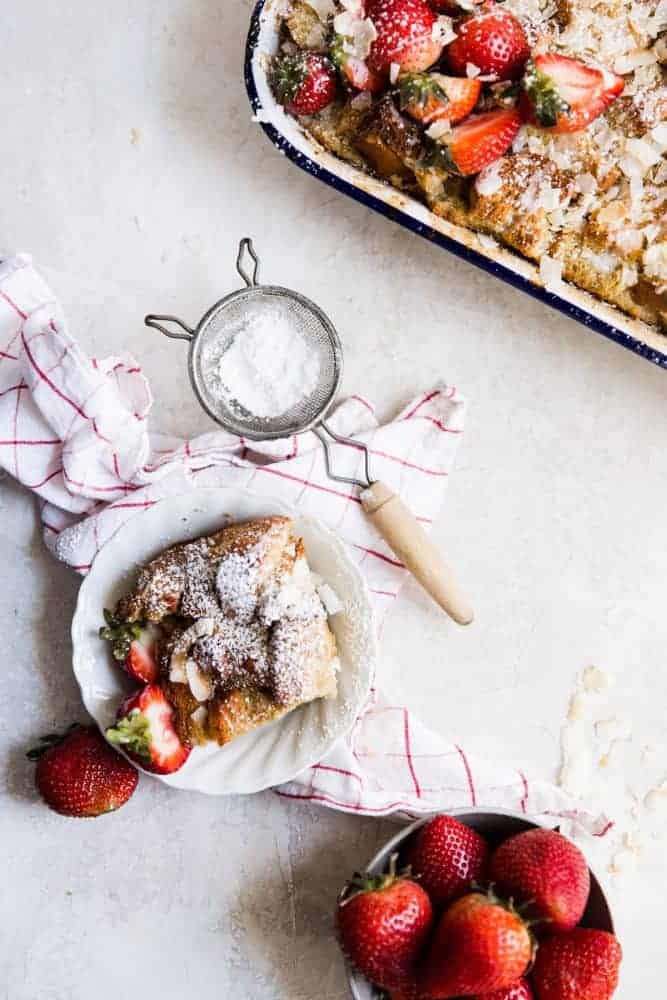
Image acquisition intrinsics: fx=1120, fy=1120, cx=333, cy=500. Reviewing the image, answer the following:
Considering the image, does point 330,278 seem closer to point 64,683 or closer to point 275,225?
point 275,225

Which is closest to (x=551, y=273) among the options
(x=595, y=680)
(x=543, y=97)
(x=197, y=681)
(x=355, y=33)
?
(x=543, y=97)

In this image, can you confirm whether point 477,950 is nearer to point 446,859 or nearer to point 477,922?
point 477,922

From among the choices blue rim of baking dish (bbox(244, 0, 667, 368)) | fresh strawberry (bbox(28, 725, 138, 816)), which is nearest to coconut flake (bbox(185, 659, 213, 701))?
fresh strawberry (bbox(28, 725, 138, 816))

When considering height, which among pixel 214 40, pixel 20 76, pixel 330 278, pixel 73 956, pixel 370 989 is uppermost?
pixel 214 40

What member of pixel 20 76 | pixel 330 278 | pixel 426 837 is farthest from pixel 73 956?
pixel 20 76

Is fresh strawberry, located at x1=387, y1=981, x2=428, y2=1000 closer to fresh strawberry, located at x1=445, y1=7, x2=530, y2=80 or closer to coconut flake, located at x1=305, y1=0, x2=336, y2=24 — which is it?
fresh strawberry, located at x1=445, y1=7, x2=530, y2=80

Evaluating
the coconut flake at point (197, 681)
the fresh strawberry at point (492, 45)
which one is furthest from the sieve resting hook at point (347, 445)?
the fresh strawberry at point (492, 45)
